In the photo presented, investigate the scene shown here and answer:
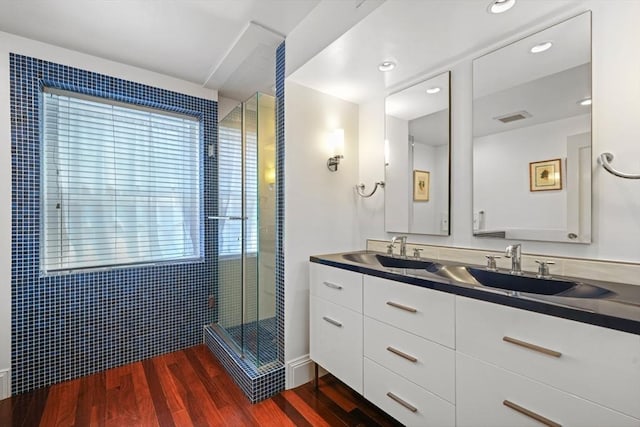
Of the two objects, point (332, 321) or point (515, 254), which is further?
point (332, 321)

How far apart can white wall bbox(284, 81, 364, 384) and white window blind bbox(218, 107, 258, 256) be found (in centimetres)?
29

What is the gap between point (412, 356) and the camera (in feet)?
4.27

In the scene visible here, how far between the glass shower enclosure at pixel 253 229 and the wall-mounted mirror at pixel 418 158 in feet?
2.87

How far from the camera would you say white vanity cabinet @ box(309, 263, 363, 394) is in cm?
160

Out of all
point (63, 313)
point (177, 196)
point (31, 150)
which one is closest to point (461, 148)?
point (177, 196)

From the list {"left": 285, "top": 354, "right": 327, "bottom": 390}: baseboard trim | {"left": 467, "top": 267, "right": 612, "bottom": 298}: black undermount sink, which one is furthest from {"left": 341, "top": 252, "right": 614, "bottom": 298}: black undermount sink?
{"left": 285, "top": 354, "right": 327, "bottom": 390}: baseboard trim

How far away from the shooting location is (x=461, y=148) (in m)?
1.73

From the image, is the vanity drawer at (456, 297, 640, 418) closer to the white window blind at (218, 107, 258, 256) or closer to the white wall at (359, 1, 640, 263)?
the white wall at (359, 1, 640, 263)

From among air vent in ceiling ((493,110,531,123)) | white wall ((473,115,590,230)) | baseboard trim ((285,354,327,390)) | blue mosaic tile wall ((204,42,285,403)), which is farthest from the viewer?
baseboard trim ((285,354,327,390))

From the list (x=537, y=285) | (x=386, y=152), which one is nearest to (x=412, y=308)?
(x=537, y=285)

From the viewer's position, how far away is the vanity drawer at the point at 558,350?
78cm

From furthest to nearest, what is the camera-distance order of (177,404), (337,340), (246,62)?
(246,62) < (177,404) < (337,340)

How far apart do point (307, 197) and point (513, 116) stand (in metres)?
1.31

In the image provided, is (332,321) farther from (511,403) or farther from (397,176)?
(397,176)
